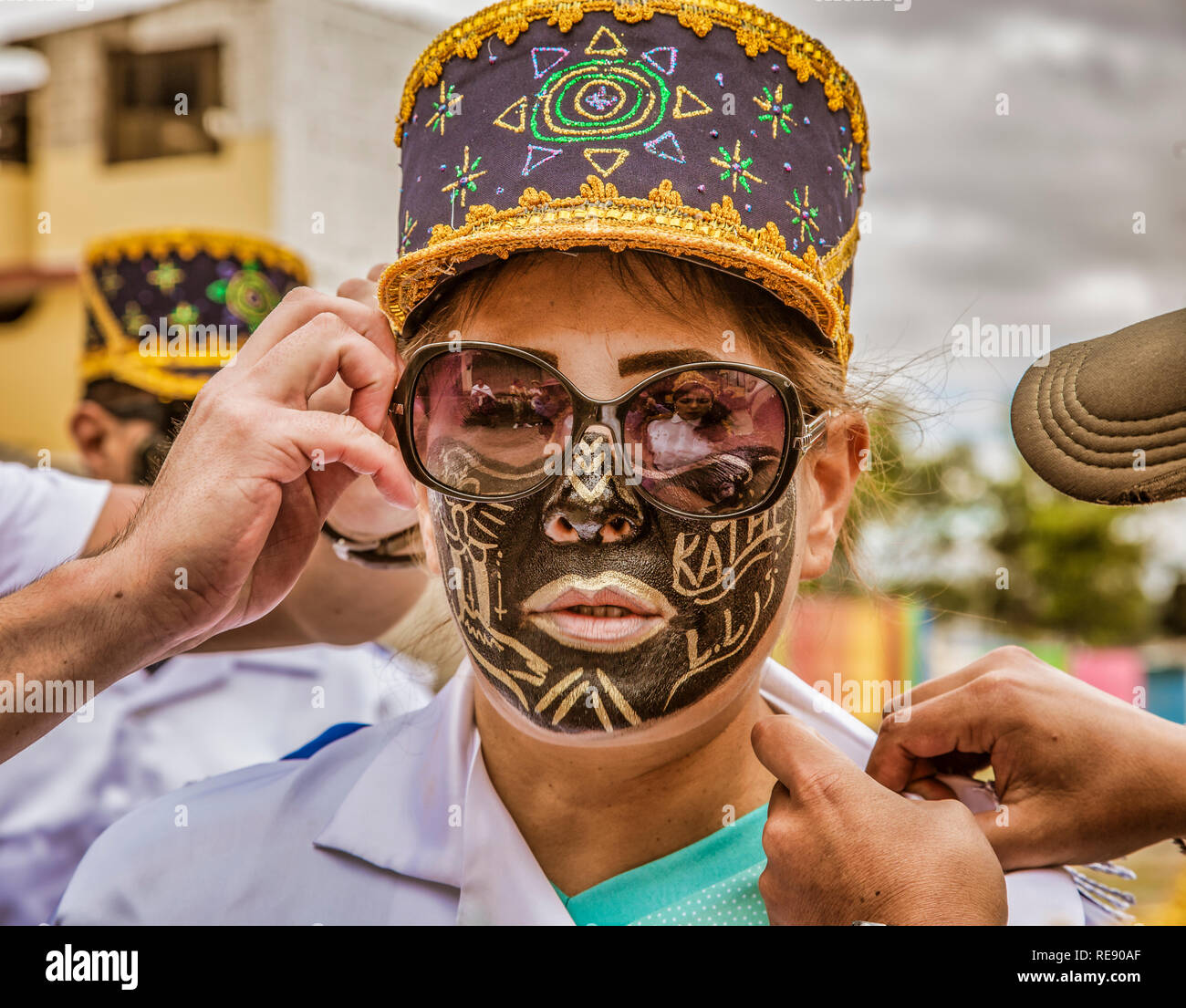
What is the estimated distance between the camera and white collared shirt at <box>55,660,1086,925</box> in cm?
220

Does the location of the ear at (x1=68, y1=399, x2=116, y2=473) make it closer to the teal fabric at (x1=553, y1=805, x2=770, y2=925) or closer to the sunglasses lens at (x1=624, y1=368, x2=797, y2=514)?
the teal fabric at (x1=553, y1=805, x2=770, y2=925)

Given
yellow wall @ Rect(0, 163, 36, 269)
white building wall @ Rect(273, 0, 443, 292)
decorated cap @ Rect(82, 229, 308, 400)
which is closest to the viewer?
decorated cap @ Rect(82, 229, 308, 400)

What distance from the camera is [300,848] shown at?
2.33m

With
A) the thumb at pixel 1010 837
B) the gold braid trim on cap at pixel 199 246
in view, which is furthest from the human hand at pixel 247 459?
the gold braid trim on cap at pixel 199 246

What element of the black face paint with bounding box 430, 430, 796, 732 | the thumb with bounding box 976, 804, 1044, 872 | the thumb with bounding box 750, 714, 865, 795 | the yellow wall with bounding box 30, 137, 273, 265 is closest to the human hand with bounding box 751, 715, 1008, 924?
the thumb with bounding box 750, 714, 865, 795

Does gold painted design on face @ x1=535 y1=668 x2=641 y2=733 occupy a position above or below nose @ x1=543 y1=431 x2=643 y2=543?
below

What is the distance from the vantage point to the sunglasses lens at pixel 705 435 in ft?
6.34

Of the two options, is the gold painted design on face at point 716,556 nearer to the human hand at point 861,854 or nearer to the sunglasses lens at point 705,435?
the sunglasses lens at point 705,435

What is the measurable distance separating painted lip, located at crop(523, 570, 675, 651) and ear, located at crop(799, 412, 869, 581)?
42cm

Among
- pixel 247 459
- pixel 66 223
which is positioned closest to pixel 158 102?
pixel 66 223

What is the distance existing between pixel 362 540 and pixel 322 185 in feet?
32.6

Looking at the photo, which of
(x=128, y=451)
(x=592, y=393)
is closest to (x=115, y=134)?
(x=128, y=451)

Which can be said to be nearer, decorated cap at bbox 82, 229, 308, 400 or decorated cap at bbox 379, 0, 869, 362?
decorated cap at bbox 379, 0, 869, 362
